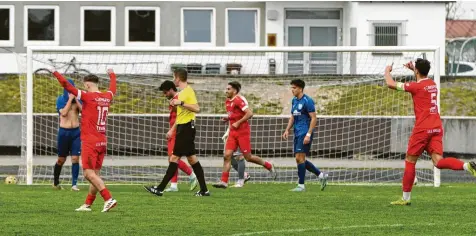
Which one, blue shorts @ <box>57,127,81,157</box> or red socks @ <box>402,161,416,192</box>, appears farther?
blue shorts @ <box>57,127,81,157</box>

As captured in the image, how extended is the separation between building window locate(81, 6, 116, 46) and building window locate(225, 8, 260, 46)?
3.76 meters

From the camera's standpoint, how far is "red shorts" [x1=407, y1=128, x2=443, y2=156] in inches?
636

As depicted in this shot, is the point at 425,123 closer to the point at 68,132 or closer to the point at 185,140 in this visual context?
the point at 185,140

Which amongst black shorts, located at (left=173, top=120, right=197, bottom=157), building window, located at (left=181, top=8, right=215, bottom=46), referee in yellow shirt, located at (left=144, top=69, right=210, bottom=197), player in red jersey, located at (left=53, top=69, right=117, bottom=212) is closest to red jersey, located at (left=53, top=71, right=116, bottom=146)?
player in red jersey, located at (left=53, top=69, right=117, bottom=212)

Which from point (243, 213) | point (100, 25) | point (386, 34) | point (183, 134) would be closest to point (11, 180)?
point (183, 134)

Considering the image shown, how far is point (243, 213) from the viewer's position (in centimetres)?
1502

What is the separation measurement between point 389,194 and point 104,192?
5.54 m

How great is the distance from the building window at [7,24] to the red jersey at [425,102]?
2649 centimetres

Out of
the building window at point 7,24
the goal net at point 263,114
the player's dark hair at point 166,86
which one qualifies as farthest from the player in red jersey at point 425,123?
the building window at point 7,24

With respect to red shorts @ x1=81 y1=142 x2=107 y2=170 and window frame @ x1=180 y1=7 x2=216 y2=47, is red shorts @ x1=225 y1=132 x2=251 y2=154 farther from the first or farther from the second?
window frame @ x1=180 y1=7 x2=216 y2=47

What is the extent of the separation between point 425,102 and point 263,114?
1407cm

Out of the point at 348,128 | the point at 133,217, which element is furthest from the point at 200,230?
the point at 348,128

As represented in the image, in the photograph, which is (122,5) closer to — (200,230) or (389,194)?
(389,194)

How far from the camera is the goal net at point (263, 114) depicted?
27.2 meters
